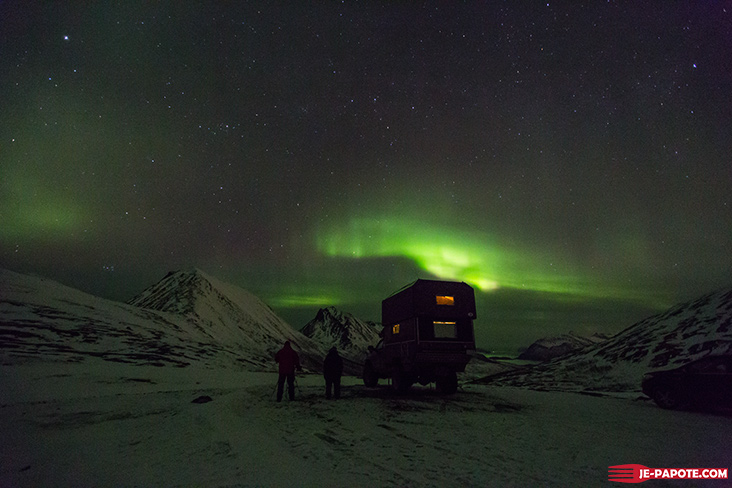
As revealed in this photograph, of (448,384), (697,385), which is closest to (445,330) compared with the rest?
(448,384)

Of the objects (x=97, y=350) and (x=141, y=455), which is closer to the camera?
(x=141, y=455)

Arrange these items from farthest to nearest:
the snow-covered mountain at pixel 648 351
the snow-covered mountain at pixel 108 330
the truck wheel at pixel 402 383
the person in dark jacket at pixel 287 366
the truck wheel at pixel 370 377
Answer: the snow-covered mountain at pixel 108 330 → the snow-covered mountain at pixel 648 351 → the truck wheel at pixel 370 377 → the truck wheel at pixel 402 383 → the person in dark jacket at pixel 287 366

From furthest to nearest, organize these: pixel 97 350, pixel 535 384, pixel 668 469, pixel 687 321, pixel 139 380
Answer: pixel 97 350 → pixel 687 321 → pixel 535 384 → pixel 139 380 → pixel 668 469

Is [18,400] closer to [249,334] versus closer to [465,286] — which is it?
[465,286]

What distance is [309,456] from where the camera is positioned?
6.00 m

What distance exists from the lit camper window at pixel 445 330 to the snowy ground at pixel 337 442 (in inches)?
127

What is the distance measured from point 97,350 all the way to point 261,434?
1188 inches

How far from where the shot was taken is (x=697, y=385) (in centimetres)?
1110

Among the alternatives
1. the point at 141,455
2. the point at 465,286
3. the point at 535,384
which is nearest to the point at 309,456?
the point at 141,455

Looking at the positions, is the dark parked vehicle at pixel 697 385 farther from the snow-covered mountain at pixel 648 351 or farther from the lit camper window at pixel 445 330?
the snow-covered mountain at pixel 648 351

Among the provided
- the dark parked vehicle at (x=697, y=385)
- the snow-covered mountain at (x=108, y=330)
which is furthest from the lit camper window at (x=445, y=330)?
the snow-covered mountain at (x=108, y=330)

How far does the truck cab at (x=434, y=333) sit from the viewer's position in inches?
597

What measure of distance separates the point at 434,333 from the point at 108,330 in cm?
3987

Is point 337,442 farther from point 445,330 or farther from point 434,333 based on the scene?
point 445,330
